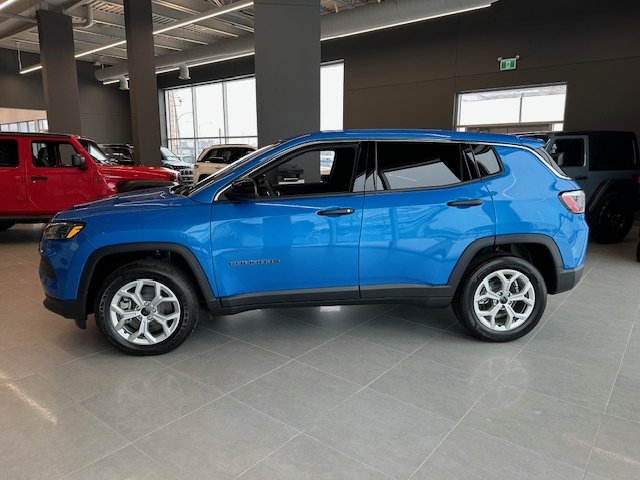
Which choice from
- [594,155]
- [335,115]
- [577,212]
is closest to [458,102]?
[335,115]

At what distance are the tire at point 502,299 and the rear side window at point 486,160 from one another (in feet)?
2.20

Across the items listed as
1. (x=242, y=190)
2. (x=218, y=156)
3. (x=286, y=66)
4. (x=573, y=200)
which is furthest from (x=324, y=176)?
(x=218, y=156)

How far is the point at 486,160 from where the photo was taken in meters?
3.36

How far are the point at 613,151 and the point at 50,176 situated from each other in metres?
9.29

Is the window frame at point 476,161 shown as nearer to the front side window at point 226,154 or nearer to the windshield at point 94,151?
the windshield at point 94,151

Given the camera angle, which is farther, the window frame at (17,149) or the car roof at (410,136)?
the window frame at (17,149)

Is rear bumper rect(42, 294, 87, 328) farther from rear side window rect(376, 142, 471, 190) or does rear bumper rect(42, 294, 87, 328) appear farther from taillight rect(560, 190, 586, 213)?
taillight rect(560, 190, 586, 213)

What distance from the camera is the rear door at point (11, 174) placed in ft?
23.0

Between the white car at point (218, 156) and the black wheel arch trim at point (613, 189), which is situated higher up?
the white car at point (218, 156)

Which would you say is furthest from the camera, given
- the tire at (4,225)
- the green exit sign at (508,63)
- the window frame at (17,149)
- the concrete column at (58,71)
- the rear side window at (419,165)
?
the concrete column at (58,71)

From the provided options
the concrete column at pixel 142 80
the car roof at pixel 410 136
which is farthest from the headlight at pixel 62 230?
the concrete column at pixel 142 80

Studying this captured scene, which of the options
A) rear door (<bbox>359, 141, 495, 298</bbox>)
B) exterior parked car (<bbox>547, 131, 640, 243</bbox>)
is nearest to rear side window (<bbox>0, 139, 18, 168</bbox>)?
rear door (<bbox>359, 141, 495, 298</bbox>)

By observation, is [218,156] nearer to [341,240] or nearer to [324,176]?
[324,176]

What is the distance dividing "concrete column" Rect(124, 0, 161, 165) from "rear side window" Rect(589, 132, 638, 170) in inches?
409
